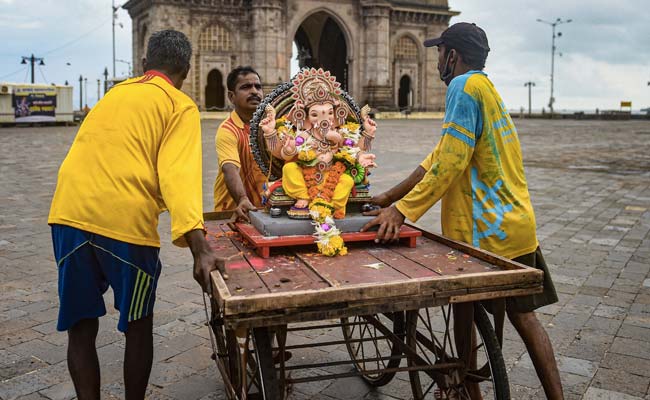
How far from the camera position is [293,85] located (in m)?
3.40

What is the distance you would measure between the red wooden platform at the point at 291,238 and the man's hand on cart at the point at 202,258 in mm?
359

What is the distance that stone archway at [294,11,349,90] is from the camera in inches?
1971

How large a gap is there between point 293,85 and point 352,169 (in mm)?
547

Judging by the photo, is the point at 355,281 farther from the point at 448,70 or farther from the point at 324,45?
the point at 324,45

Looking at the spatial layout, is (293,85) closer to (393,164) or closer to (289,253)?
(289,253)

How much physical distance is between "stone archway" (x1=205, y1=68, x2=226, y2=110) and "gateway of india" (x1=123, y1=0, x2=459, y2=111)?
0.07 m

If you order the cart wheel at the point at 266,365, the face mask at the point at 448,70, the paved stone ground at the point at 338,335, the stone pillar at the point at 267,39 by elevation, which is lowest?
the paved stone ground at the point at 338,335

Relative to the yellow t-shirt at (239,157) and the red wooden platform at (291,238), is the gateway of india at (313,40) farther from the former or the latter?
the red wooden platform at (291,238)

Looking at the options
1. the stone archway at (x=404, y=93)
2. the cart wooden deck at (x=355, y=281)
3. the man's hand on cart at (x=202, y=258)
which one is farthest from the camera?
the stone archway at (x=404, y=93)

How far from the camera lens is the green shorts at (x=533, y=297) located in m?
2.98

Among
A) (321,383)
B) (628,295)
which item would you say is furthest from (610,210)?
(321,383)

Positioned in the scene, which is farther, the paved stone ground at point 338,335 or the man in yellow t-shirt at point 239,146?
the man in yellow t-shirt at point 239,146

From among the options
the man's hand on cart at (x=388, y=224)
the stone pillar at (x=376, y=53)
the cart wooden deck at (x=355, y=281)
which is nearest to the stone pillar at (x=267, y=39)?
the stone pillar at (x=376, y=53)

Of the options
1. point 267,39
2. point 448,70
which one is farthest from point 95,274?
point 267,39
